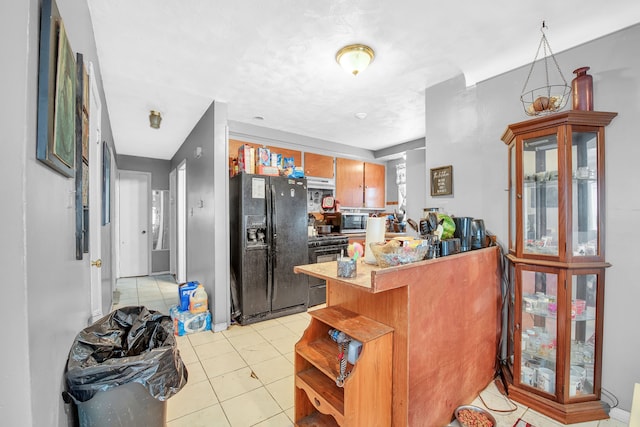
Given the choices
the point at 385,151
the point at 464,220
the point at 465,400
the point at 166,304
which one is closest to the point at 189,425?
the point at 465,400

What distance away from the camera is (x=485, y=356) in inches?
80.6

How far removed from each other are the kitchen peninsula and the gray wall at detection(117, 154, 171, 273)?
537cm

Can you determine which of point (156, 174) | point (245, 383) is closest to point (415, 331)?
point (245, 383)

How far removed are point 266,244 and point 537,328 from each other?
2639 millimetres

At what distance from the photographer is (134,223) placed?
5660 mm

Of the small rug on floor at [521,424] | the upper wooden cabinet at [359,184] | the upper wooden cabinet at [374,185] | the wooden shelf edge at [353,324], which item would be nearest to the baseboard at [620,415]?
the small rug on floor at [521,424]

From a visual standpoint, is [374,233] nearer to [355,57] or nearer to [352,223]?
[355,57]

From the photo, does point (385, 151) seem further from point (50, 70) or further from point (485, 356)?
point (50, 70)

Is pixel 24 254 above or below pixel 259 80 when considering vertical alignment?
below

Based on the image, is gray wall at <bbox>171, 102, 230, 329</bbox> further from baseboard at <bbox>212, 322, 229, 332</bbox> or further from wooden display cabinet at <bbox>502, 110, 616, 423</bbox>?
wooden display cabinet at <bbox>502, 110, 616, 423</bbox>

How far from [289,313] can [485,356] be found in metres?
2.22

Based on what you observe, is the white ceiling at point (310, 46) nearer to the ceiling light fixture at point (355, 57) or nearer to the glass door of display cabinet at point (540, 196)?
the ceiling light fixture at point (355, 57)

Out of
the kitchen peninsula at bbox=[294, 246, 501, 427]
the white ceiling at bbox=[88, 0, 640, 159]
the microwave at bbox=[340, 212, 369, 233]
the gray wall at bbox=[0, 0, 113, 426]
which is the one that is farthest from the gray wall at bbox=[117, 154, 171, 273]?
the gray wall at bbox=[0, 0, 113, 426]

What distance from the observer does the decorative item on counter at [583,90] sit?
1760mm
